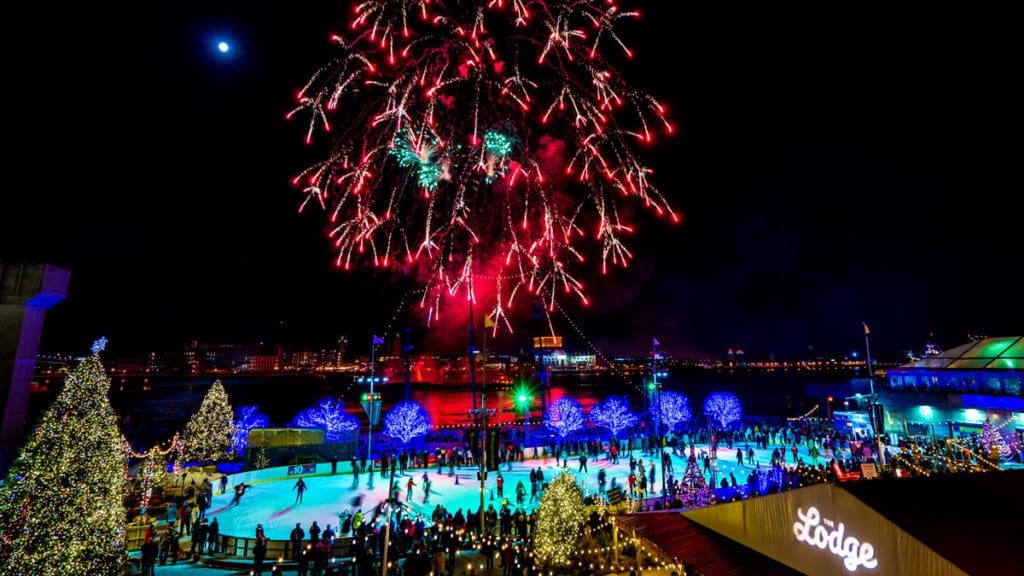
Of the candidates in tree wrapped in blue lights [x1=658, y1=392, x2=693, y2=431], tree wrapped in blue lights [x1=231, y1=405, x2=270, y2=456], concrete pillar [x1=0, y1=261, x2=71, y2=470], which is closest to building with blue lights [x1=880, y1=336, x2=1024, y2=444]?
tree wrapped in blue lights [x1=658, y1=392, x2=693, y2=431]

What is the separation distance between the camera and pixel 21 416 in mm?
15102

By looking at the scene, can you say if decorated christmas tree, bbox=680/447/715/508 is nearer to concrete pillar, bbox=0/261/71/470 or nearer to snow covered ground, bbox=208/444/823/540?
snow covered ground, bbox=208/444/823/540

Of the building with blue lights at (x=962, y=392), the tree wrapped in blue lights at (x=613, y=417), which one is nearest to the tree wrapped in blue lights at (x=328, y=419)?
the tree wrapped in blue lights at (x=613, y=417)

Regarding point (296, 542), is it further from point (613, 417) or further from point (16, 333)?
point (613, 417)

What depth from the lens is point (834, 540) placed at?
5090mm

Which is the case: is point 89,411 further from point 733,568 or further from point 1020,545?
point 1020,545

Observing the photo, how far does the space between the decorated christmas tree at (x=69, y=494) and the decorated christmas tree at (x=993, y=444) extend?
1187 inches

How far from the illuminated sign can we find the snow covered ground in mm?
16002

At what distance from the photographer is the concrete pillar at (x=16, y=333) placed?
48.1 feet

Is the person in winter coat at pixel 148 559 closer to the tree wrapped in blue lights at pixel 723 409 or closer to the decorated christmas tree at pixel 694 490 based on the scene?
the decorated christmas tree at pixel 694 490

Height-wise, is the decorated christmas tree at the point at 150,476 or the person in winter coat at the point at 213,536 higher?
the decorated christmas tree at the point at 150,476

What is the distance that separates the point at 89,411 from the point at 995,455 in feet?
105

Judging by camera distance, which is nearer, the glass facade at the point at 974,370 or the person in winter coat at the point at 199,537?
the person in winter coat at the point at 199,537

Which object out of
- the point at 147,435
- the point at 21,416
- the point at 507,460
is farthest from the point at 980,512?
the point at 147,435
